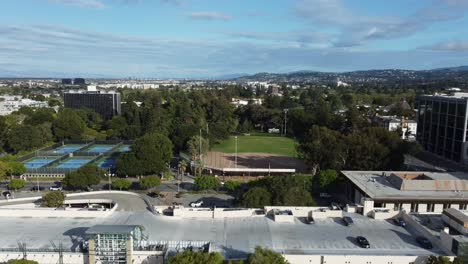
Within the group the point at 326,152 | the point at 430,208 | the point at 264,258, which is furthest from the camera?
the point at 326,152

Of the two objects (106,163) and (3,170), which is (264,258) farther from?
(106,163)

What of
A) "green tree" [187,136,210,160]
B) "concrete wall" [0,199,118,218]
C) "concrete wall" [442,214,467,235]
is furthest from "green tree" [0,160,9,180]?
"concrete wall" [442,214,467,235]

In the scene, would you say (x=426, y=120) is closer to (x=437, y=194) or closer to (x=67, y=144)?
(x=437, y=194)

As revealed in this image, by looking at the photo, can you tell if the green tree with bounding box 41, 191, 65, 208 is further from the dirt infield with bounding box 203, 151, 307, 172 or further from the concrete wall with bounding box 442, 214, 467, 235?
the concrete wall with bounding box 442, 214, 467, 235

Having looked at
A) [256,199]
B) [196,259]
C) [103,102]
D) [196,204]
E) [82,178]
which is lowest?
[196,204]

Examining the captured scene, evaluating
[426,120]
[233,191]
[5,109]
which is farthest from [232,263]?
[5,109]

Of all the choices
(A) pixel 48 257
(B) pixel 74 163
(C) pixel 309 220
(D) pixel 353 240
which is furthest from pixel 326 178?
(B) pixel 74 163

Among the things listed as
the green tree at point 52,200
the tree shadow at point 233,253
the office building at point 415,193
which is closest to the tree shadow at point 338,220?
the office building at point 415,193
